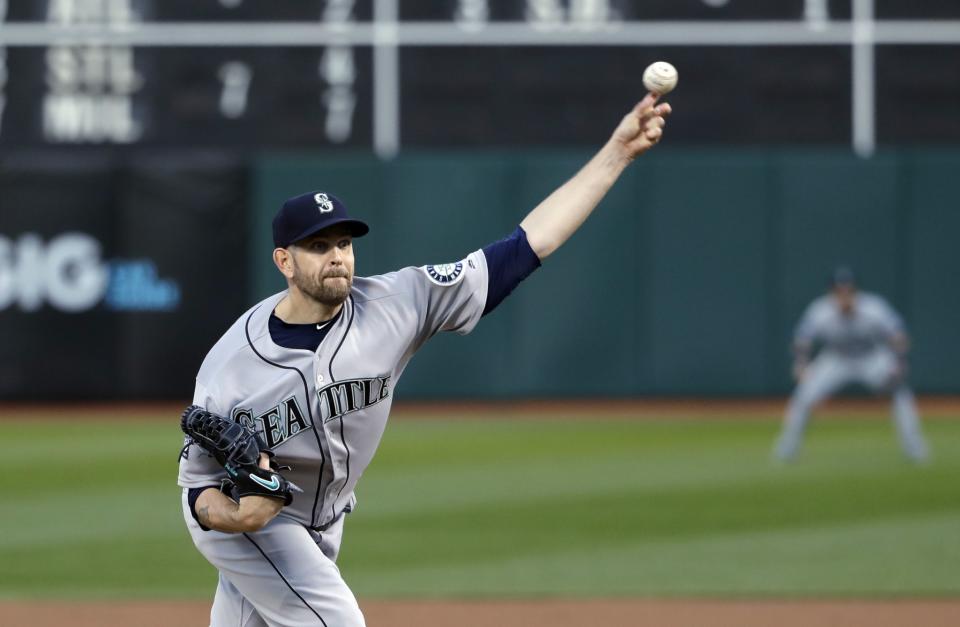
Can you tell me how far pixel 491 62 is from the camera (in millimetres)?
14977

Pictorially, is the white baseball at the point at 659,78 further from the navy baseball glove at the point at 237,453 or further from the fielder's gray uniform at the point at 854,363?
the fielder's gray uniform at the point at 854,363

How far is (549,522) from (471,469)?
7.42ft

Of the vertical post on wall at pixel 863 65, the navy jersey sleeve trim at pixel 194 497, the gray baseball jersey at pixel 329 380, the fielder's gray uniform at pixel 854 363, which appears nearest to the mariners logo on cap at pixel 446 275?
the gray baseball jersey at pixel 329 380

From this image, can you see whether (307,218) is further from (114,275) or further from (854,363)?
(114,275)

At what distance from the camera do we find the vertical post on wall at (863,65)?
15.0 m

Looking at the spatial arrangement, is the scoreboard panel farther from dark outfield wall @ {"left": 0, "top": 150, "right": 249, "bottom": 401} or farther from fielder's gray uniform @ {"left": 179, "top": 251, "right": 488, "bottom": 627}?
fielder's gray uniform @ {"left": 179, "top": 251, "right": 488, "bottom": 627}

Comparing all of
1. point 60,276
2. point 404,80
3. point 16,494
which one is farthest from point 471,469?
point 60,276

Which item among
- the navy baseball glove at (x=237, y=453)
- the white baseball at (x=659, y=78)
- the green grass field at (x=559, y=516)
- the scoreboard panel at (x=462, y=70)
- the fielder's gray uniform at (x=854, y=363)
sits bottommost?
the green grass field at (x=559, y=516)

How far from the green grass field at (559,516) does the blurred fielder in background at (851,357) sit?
30cm

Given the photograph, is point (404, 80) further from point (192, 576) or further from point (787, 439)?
point (192, 576)

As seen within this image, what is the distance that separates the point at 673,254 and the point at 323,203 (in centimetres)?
1182

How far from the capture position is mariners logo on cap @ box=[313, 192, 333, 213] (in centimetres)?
399

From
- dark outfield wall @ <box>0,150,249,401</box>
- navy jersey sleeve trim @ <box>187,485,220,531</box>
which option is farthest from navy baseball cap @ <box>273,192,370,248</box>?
dark outfield wall @ <box>0,150,249,401</box>

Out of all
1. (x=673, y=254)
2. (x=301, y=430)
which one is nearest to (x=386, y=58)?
(x=673, y=254)
